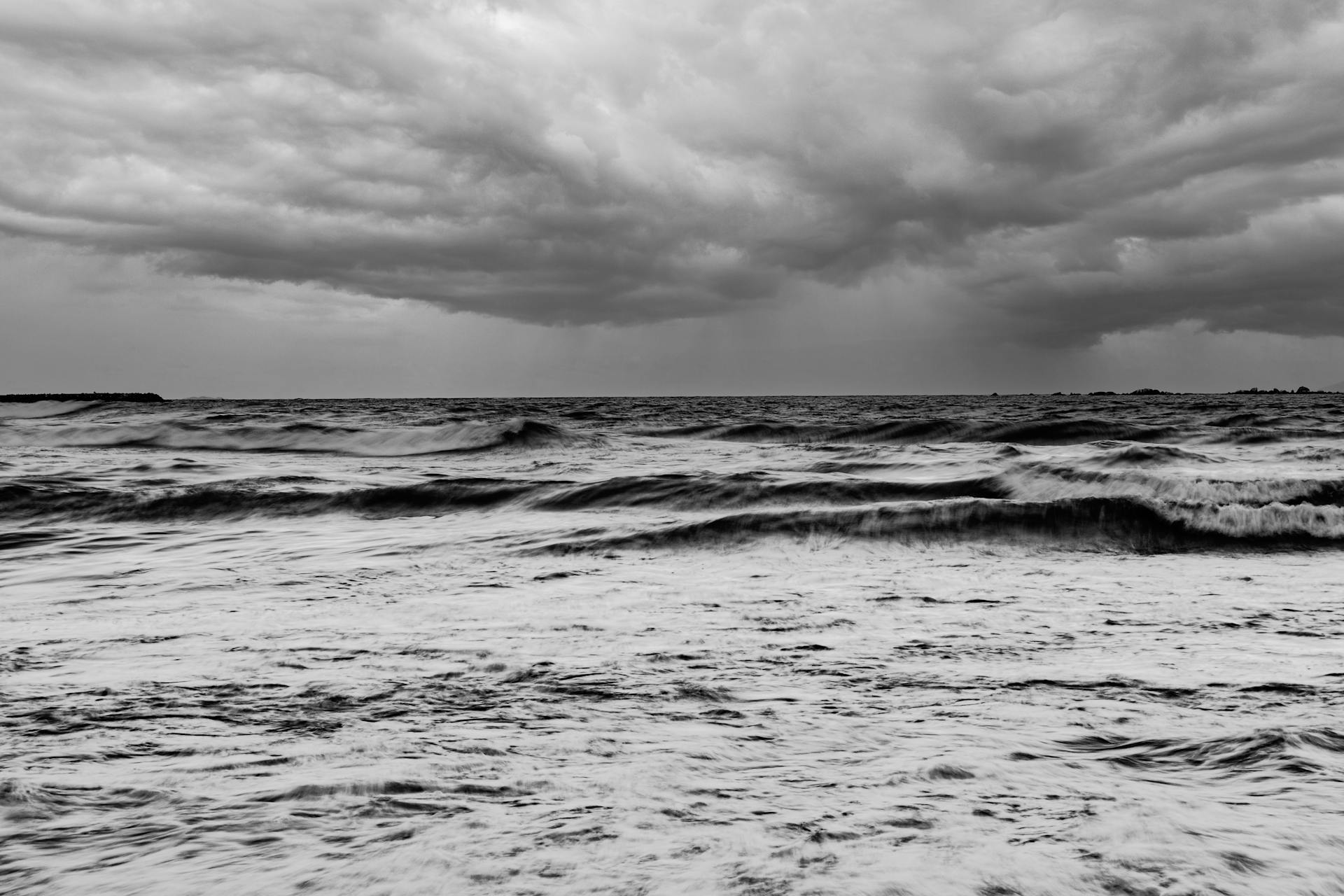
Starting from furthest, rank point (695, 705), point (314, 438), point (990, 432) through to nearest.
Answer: point (990, 432), point (314, 438), point (695, 705)

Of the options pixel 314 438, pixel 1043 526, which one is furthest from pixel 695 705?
pixel 314 438

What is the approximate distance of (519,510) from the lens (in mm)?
10781

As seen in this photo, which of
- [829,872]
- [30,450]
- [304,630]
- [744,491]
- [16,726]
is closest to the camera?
[829,872]

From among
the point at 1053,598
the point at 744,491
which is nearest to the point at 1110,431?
the point at 744,491

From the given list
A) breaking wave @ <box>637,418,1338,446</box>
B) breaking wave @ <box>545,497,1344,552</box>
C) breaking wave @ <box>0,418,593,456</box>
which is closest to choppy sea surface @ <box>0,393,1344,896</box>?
breaking wave @ <box>545,497,1344,552</box>

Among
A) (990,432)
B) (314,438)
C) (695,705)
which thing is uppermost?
(990,432)

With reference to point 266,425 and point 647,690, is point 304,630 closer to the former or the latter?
point 647,690

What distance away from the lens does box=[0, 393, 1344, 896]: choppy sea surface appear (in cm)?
205

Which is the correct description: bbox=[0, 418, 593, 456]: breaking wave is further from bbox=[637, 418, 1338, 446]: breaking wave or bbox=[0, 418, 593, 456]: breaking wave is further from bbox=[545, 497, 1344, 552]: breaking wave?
bbox=[545, 497, 1344, 552]: breaking wave

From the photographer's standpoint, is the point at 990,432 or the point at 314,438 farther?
the point at 990,432

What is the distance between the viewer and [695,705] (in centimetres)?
330

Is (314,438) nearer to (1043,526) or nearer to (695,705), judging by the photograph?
(1043,526)

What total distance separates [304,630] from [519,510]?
6.21 metres

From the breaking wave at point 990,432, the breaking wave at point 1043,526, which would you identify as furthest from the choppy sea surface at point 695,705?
the breaking wave at point 990,432
